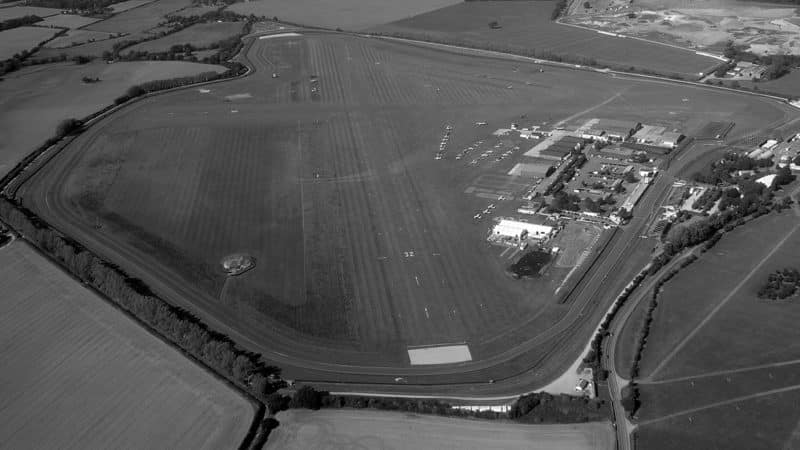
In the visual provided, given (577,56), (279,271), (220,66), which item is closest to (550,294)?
(279,271)

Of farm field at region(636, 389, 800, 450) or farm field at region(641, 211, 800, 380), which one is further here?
farm field at region(641, 211, 800, 380)

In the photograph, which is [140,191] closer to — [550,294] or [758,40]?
[550,294]

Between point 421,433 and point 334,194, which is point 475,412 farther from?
point 334,194

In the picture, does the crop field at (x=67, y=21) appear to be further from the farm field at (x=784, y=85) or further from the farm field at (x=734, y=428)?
the farm field at (x=734, y=428)

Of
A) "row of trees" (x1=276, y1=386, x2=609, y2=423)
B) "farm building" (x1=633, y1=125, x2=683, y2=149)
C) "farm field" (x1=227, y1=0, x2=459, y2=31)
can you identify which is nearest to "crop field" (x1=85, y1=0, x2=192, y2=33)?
"farm field" (x1=227, y1=0, x2=459, y2=31)

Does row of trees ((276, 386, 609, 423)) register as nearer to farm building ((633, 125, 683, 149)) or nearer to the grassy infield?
the grassy infield
